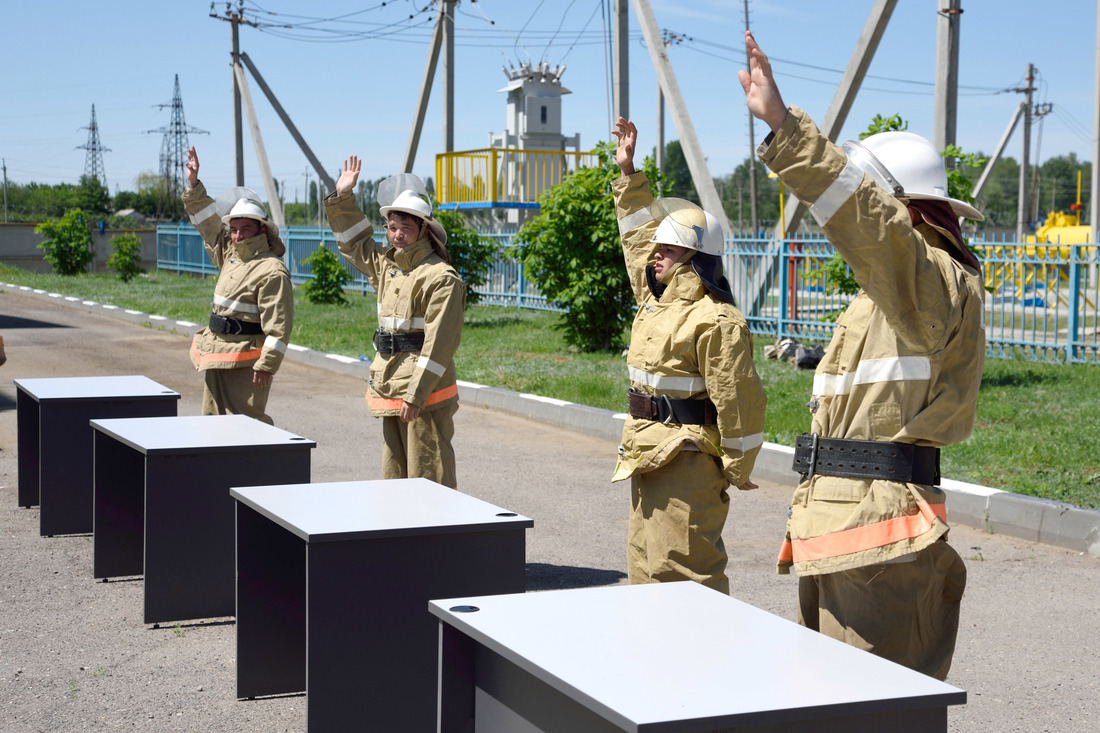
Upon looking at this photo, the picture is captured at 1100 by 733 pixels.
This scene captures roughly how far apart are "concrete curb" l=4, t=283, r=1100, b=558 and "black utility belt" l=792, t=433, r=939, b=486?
4401 mm

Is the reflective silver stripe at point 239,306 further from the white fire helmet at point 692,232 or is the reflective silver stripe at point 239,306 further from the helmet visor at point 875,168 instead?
the helmet visor at point 875,168

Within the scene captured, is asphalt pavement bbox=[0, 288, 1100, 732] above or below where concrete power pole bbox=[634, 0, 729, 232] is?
below

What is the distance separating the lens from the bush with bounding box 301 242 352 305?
26.3 metres

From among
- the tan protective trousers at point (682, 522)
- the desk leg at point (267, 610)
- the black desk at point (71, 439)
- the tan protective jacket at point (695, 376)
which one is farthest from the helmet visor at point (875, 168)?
the black desk at point (71, 439)

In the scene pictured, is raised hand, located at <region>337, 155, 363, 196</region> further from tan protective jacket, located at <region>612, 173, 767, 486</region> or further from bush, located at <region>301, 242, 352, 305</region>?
bush, located at <region>301, 242, 352, 305</region>

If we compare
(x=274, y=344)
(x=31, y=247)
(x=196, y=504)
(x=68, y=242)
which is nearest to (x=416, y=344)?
(x=196, y=504)

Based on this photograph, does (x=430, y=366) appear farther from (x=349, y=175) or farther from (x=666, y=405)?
(x=666, y=405)

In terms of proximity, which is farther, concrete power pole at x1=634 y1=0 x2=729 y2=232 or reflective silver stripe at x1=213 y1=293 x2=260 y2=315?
concrete power pole at x1=634 y1=0 x2=729 y2=232

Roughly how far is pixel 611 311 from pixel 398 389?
10.5 m

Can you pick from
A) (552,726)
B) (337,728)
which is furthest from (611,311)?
(552,726)

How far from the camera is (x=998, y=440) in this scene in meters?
9.23

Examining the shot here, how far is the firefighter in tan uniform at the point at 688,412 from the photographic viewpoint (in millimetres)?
4332

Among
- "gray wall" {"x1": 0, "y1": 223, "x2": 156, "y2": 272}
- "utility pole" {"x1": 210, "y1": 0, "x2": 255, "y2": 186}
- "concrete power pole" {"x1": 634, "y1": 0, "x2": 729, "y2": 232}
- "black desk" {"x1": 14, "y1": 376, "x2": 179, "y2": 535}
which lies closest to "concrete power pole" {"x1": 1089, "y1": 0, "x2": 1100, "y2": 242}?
"concrete power pole" {"x1": 634, "y1": 0, "x2": 729, "y2": 232}

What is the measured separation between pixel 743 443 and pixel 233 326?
14.3ft
